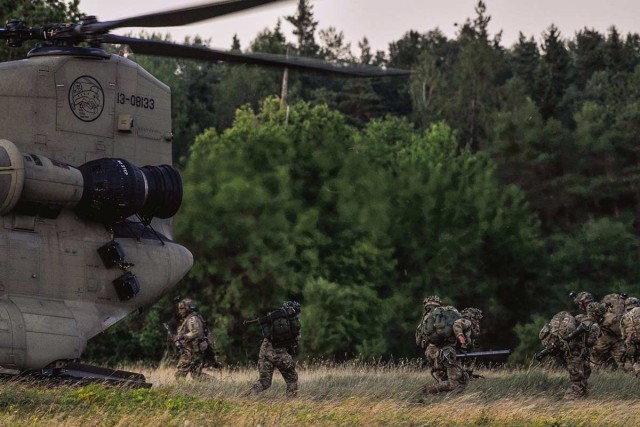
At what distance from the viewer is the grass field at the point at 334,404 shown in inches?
615

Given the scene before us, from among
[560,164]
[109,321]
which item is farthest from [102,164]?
A: [560,164]

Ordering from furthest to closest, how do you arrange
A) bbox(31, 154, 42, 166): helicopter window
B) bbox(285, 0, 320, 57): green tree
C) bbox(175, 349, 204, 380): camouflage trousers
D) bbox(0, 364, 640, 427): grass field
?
bbox(285, 0, 320, 57): green tree
bbox(175, 349, 204, 380): camouflage trousers
bbox(31, 154, 42, 166): helicopter window
bbox(0, 364, 640, 427): grass field

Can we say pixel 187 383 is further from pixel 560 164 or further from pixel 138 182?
pixel 560 164

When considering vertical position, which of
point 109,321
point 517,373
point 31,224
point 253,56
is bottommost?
point 517,373

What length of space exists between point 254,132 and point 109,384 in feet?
109

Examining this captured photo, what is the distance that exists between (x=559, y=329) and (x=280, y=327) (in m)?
5.08

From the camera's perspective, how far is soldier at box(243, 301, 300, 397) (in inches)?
772

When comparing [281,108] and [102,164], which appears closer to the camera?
[102,164]

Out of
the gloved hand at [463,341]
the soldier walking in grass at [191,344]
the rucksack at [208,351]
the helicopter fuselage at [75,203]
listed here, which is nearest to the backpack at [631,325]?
the gloved hand at [463,341]

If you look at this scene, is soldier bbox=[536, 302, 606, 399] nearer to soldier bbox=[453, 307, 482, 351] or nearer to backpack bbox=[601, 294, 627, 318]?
soldier bbox=[453, 307, 482, 351]

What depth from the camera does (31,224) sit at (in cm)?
1766

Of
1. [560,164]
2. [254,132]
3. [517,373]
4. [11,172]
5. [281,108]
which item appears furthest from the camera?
[281,108]

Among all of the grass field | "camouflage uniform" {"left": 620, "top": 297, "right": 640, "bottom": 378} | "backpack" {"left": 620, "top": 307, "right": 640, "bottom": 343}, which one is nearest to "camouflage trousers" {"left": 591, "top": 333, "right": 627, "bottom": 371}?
"camouflage uniform" {"left": 620, "top": 297, "right": 640, "bottom": 378}

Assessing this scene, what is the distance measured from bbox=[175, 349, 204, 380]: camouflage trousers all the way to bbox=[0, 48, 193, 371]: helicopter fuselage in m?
2.78
